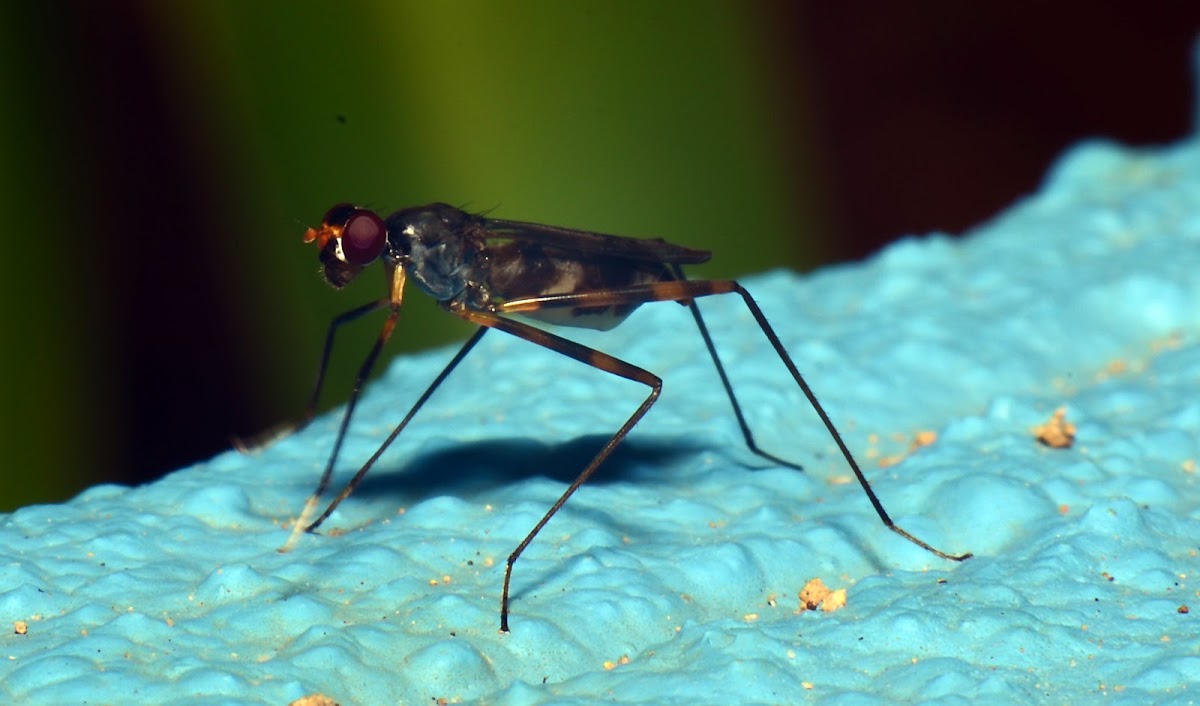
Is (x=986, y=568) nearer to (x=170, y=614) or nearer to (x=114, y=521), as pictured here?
(x=170, y=614)

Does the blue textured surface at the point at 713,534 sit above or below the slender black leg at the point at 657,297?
below

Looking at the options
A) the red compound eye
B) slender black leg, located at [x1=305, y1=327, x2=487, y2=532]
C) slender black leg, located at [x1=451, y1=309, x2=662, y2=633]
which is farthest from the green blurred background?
slender black leg, located at [x1=451, y1=309, x2=662, y2=633]

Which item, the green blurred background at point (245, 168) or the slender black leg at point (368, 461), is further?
the green blurred background at point (245, 168)

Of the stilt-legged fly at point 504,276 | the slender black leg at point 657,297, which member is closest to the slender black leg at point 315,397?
the stilt-legged fly at point 504,276

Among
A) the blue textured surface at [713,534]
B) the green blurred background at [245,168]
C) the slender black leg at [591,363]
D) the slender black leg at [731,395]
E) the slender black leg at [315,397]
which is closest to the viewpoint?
the blue textured surface at [713,534]

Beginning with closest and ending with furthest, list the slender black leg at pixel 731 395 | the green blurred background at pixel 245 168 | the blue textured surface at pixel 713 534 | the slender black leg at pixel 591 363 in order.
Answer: the blue textured surface at pixel 713 534
the slender black leg at pixel 591 363
the slender black leg at pixel 731 395
the green blurred background at pixel 245 168

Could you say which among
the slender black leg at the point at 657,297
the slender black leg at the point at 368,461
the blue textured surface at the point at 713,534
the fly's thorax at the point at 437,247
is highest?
the fly's thorax at the point at 437,247

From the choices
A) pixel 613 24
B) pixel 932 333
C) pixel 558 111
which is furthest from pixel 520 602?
pixel 613 24

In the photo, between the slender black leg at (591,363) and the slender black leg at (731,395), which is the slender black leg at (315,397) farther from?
the slender black leg at (731,395)

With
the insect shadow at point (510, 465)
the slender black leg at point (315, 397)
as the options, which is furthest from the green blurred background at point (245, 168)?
the insect shadow at point (510, 465)
